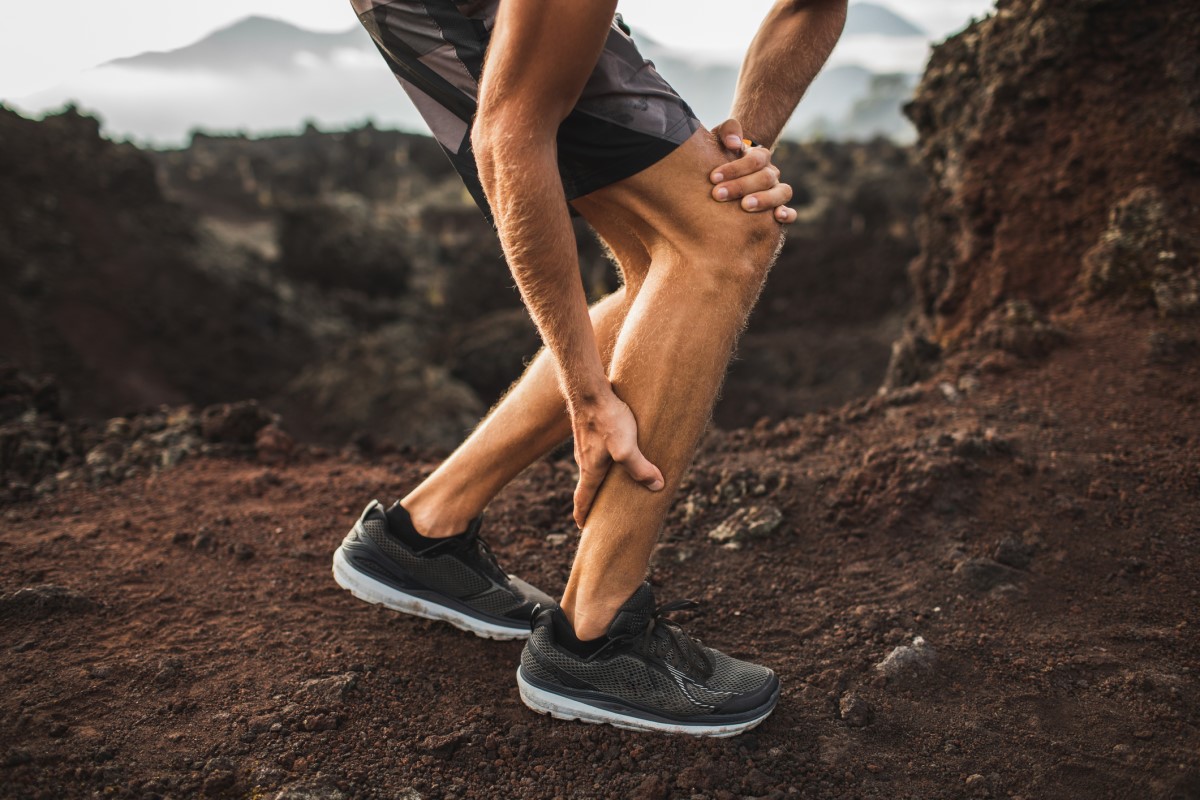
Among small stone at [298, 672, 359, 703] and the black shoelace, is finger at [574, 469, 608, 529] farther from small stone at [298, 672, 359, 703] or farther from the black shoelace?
small stone at [298, 672, 359, 703]

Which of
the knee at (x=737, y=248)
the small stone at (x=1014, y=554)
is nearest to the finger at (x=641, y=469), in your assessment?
the knee at (x=737, y=248)

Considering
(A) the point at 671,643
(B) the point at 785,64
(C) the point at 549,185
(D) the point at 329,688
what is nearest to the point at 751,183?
(C) the point at 549,185

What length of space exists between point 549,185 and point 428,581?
1.01 metres

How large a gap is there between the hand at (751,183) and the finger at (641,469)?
0.49 meters

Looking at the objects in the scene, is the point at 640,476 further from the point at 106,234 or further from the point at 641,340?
the point at 106,234

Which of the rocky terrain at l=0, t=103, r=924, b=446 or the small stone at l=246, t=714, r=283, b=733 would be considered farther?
the rocky terrain at l=0, t=103, r=924, b=446

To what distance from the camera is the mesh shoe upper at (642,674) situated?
1.62 m

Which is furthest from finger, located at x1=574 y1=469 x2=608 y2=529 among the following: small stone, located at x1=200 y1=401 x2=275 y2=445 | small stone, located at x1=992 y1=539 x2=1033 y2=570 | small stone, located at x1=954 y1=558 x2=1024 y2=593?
small stone, located at x1=200 y1=401 x2=275 y2=445

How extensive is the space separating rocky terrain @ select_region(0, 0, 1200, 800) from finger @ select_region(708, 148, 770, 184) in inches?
41.9

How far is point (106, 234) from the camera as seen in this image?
977cm

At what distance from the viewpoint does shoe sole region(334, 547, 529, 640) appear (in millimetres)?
1915

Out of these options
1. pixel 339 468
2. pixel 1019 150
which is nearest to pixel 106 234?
pixel 339 468

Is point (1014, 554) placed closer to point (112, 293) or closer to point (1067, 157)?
point (1067, 157)

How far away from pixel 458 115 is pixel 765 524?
4.53 feet
